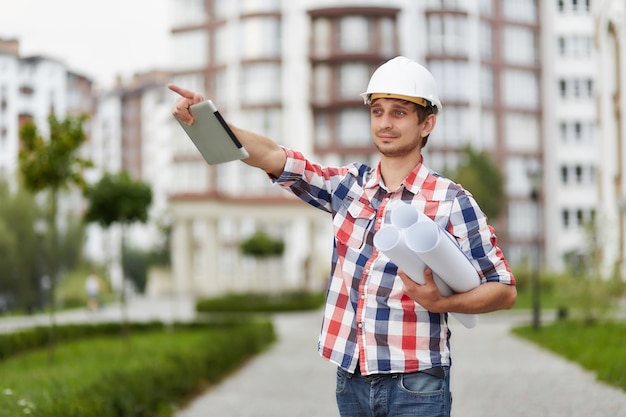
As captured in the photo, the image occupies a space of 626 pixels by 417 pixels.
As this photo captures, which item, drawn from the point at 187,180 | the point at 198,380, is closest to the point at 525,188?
the point at 187,180

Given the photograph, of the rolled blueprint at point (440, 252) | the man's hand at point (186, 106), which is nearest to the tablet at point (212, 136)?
the man's hand at point (186, 106)

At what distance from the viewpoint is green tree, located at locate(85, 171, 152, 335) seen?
17.5 meters

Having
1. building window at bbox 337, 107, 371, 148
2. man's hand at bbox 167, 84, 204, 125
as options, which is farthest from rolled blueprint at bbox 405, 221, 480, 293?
building window at bbox 337, 107, 371, 148

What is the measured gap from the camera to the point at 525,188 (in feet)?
216

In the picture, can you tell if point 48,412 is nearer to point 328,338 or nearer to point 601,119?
point 328,338

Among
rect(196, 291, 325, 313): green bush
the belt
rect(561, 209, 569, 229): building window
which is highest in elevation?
the belt

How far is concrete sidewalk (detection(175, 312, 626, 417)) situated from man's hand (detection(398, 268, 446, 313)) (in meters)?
5.50

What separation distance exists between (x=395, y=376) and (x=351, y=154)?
55.6 metres

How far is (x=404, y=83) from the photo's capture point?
343 cm

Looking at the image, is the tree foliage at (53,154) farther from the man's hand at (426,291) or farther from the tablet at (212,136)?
the man's hand at (426,291)

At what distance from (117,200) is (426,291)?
14.8m

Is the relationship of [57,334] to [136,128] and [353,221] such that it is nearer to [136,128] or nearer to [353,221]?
[353,221]

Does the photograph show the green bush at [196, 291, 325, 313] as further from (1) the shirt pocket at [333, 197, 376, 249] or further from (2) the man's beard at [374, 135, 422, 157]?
(2) the man's beard at [374, 135, 422, 157]

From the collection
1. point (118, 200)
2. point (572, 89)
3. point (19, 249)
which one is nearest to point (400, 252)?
point (118, 200)
